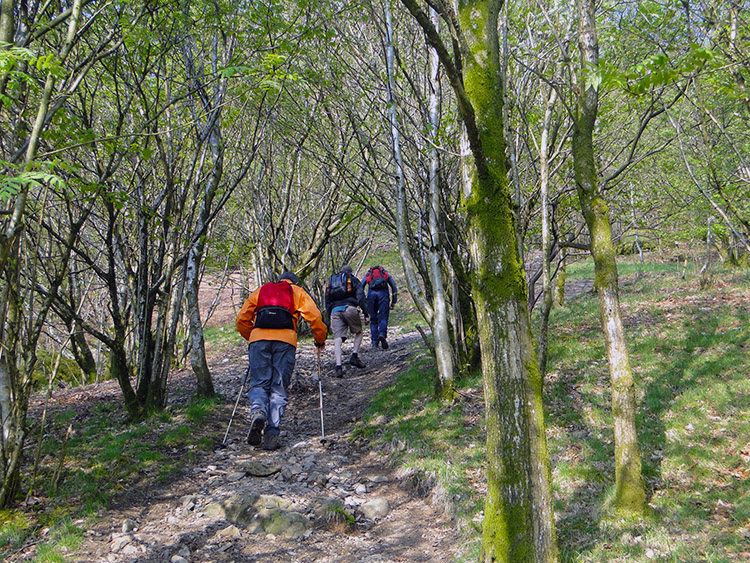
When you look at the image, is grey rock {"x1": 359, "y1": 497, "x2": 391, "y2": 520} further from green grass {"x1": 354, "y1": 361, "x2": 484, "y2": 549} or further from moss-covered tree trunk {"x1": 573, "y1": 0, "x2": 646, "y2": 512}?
moss-covered tree trunk {"x1": 573, "y1": 0, "x2": 646, "y2": 512}

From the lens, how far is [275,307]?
288 inches

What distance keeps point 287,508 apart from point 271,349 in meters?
2.64

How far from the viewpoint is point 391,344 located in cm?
1499

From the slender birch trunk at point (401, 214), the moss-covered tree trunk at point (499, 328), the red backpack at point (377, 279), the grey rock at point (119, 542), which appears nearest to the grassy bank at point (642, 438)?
the moss-covered tree trunk at point (499, 328)

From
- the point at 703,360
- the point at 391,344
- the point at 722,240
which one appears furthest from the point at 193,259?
the point at 722,240

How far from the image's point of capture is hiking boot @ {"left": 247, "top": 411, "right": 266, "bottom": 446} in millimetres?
6973

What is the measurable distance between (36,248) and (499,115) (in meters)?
5.12

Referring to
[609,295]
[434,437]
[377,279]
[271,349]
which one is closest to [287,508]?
[434,437]

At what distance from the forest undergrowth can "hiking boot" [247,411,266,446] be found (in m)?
0.63

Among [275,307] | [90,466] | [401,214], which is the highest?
[401,214]

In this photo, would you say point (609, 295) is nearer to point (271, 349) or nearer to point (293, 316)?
point (293, 316)

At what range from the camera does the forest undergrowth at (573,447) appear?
4.36 metres

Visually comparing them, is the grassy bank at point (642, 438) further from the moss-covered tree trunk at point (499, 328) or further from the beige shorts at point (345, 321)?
the beige shorts at point (345, 321)

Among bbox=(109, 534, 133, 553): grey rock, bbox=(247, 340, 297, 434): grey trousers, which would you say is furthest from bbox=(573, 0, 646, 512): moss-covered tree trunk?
bbox=(109, 534, 133, 553): grey rock
